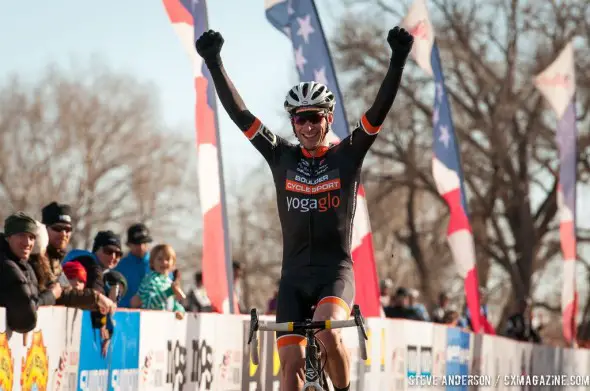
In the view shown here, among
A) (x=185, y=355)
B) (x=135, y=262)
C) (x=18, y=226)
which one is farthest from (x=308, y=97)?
(x=135, y=262)

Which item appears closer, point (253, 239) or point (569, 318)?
point (569, 318)

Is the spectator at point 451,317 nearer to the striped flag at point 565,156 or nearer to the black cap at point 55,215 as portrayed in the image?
the striped flag at point 565,156

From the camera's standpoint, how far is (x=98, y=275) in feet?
28.2

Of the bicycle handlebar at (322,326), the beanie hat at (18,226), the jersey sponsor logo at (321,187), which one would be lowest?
the bicycle handlebar at (322,326)

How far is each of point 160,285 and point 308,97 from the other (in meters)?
3.52

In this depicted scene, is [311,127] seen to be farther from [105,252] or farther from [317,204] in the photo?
[105,252]

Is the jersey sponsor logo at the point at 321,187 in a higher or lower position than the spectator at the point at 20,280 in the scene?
higher

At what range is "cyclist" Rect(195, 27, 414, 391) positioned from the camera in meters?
6.91

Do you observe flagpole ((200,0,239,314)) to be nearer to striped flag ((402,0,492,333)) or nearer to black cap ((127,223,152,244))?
black cap ((127,223,152,244))

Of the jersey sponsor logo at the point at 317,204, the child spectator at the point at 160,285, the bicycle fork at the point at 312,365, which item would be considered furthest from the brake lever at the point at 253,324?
the child spectator at the point at 160,285

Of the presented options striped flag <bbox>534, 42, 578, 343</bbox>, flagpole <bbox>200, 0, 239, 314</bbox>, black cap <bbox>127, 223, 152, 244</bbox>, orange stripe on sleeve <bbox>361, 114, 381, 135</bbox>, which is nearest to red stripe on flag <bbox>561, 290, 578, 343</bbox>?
striped flag <bbox>534, 42, 578, 343</bbox>

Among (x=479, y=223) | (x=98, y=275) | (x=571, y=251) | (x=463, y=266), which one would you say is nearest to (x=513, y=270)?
(x=479, y=223)

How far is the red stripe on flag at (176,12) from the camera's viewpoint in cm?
1079

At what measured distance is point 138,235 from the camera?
10.6m
